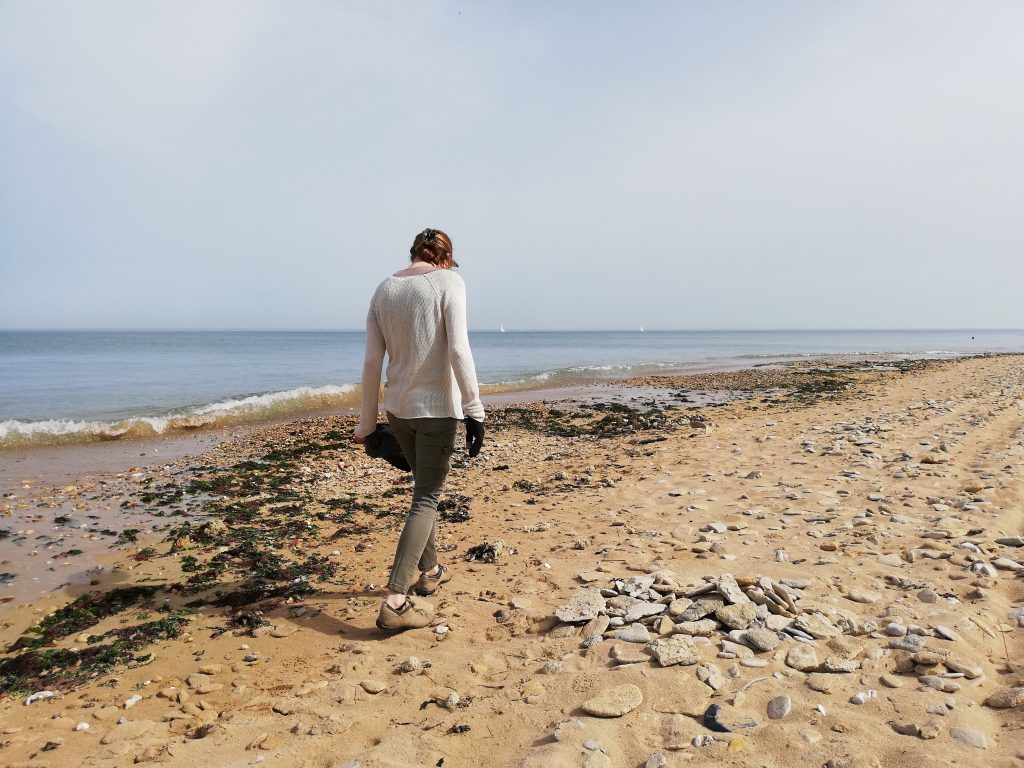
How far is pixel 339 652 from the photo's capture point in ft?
13.3

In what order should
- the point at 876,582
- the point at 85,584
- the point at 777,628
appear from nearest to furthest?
the point at 777,628 < the point at 876,582 < the point at 85,584

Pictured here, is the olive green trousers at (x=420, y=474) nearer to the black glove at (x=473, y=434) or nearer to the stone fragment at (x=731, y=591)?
the black glove at (x=473, y=434)

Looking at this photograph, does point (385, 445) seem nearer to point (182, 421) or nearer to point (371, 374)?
point (371, 374)

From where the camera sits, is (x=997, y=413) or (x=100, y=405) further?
(x=100, y=405)

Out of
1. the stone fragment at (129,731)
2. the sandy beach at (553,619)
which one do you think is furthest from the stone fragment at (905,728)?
the stone fragment at (129,731)

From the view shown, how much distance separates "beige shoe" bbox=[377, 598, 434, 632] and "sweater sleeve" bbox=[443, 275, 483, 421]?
4.97ft

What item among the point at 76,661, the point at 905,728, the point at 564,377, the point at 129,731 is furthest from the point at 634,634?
the point at 564,377

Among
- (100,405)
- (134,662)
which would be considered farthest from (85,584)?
(100,405)

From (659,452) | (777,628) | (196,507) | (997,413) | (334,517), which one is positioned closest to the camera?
(777,628)

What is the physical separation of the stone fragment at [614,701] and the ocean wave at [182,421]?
15.4 m

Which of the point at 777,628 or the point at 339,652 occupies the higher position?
the point at 777,628

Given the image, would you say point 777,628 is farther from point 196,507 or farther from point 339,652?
point 196,507

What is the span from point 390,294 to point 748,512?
4.56 meters

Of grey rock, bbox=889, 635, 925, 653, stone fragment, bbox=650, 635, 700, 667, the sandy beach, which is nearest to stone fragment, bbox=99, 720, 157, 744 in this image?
the sandy beach
